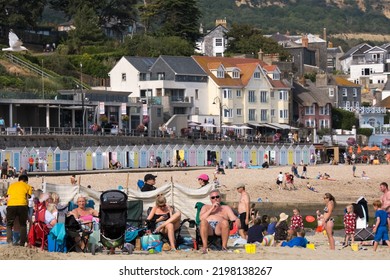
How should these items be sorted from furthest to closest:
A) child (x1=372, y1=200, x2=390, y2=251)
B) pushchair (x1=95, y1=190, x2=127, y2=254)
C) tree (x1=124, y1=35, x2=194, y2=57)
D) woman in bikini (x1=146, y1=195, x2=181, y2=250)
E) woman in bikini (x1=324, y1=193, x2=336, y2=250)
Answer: tree (x1=124, y1=35, x2=194, y2=57), woman in bikini (x1=324, y1=193, x2=336, y2=250), child (x1=372, y1=200, x2=390, y2=251), woman in bikini (x1=146, y1=195, x2=181, y2=250), pushchair (x1=95, y1=190, x2=127, y2=254)

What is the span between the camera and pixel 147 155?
60.3 metres

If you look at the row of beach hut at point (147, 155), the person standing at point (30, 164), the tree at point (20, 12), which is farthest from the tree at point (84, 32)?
the person standing at point (30, 164)

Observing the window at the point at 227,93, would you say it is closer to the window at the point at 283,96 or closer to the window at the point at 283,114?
the window at the point at 283,96

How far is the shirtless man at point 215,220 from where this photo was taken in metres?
19.8

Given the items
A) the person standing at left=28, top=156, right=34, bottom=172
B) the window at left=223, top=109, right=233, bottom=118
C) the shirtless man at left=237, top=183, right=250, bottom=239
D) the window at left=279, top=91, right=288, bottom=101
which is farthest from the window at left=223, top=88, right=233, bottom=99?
the shirtless man at left=237, top=183, right=250, bottom=239

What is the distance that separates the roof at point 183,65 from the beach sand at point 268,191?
611 inches

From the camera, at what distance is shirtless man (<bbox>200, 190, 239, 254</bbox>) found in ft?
64.9

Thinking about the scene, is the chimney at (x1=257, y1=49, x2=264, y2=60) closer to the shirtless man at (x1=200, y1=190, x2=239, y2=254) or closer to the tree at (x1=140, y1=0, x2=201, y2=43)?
the tree at (x1=140, y1=0, x2=201, y2=43)

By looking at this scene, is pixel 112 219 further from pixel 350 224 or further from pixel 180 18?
pixel 180 18

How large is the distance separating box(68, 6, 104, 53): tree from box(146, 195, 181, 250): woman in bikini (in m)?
67.5

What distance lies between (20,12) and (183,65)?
16513 mm

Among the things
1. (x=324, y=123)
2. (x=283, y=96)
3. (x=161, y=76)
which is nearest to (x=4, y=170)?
(x=161, y=76)
